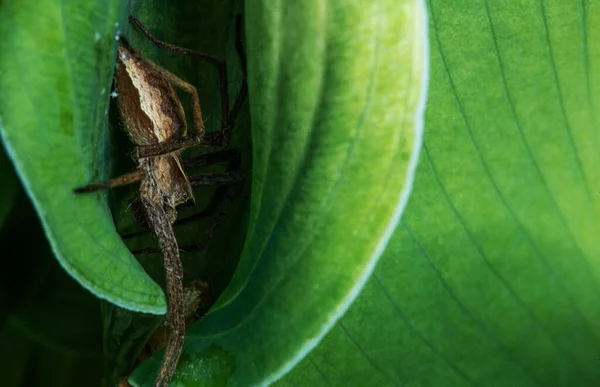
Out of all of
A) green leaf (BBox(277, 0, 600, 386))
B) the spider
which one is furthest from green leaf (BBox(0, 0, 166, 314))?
green leaf (BBox(277, 0, 600, 386))

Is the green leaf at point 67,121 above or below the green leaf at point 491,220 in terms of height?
above

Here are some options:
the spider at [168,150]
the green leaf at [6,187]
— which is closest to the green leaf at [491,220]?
the spider at [168,150]

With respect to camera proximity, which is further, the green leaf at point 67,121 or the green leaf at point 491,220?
the green leaf at point 491,220

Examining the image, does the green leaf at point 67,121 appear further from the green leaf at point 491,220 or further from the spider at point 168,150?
the green leaf at point 491,220

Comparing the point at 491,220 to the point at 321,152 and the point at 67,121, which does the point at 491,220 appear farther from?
the point at 67,121

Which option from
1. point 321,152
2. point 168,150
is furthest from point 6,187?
point 321,152

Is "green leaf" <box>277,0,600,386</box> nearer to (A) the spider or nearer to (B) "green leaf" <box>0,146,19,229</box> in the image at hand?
(A) the spider

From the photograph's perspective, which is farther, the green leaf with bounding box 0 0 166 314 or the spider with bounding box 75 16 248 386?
the spider with bounding box 75 16 248 386

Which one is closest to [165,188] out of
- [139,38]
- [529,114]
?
[139,38]
